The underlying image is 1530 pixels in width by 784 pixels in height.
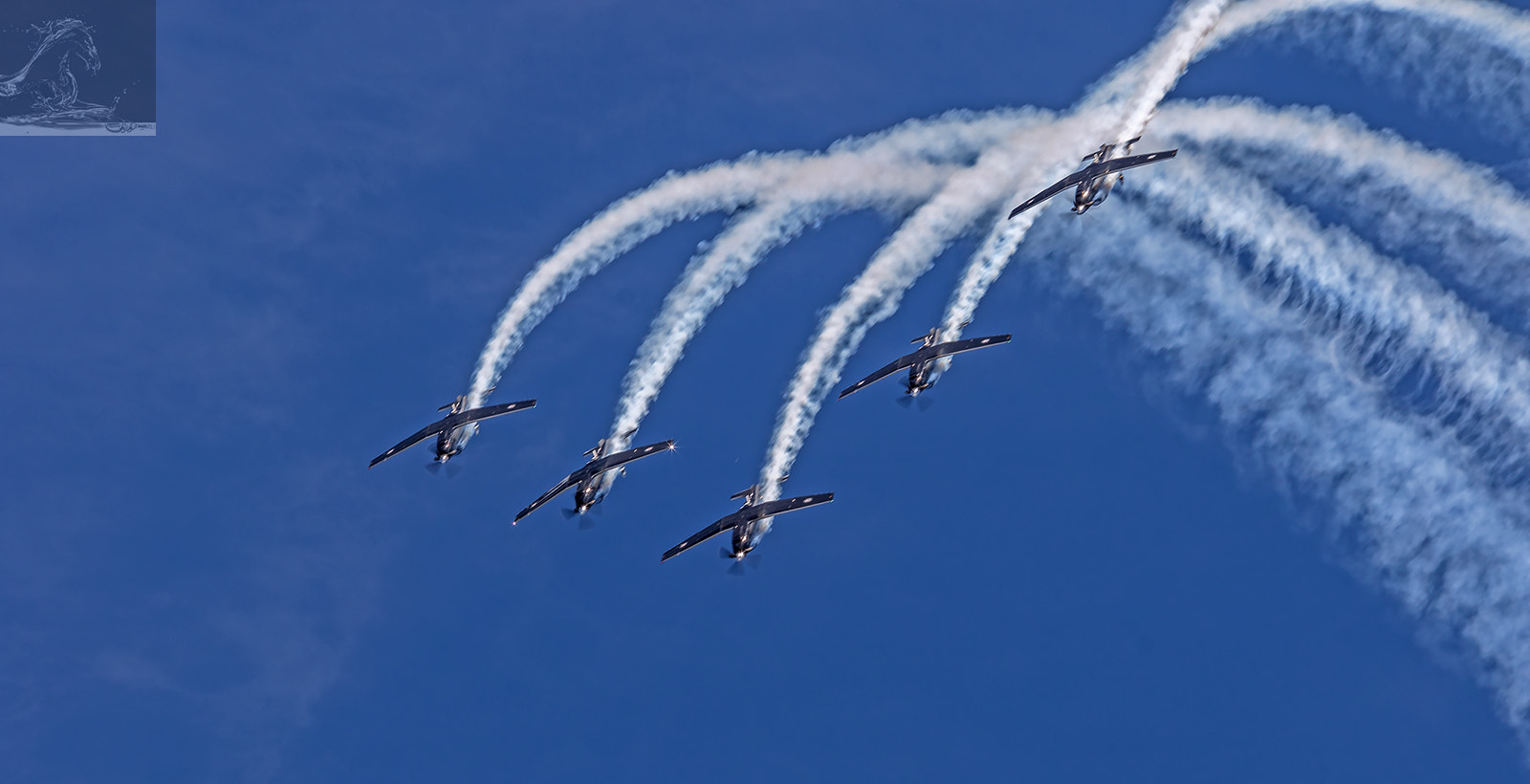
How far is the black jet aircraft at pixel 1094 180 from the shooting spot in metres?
A: 76.6

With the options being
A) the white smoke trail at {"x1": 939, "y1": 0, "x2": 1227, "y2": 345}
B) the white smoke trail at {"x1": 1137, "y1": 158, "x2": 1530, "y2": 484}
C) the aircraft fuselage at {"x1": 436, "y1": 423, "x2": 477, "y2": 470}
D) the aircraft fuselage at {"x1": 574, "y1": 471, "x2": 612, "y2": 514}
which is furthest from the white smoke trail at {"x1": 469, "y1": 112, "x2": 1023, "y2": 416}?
the white smoke trail at {"x1": 1137, "y1": 158, "x2": 1530, "y2": 484}

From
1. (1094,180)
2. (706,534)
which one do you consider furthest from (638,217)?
(1094,180)

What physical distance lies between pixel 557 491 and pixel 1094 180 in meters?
30.2

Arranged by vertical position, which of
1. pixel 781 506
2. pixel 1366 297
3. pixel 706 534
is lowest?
pixel 1366 297

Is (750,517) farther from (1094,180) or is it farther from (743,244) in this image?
(1094,180)

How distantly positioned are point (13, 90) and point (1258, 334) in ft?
257

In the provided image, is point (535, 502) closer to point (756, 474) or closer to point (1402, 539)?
point (756, 474)

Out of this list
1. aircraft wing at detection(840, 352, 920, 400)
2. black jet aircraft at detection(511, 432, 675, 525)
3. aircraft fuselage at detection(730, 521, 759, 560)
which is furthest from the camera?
black jet aircraft at detection(511, 432, 675, 525)

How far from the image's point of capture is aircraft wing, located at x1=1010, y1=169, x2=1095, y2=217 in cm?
7719

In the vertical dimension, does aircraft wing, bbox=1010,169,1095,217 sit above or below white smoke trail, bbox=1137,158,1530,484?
above

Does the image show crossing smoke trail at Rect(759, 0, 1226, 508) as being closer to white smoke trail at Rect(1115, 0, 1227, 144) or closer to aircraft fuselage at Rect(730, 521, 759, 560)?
white smoke trail at Rect(1115, 0, 1227, 144)

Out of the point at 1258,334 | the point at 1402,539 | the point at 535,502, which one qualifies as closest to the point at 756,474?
the point at 535,502

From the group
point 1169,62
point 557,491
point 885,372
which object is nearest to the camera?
point 1169,62

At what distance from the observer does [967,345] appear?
7831 centimetres
